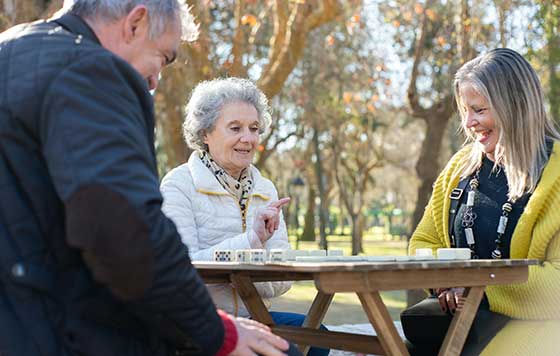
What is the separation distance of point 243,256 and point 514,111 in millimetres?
1557

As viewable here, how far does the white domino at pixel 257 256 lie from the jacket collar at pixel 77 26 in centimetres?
106

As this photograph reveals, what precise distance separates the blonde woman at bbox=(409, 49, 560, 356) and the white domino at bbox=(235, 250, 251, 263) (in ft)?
3.53

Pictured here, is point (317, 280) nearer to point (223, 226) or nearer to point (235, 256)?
point (235, 256)

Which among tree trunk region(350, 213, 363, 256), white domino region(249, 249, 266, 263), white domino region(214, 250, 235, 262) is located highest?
white domino region(249, 249, 266, 263)

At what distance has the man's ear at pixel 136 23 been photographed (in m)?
2.25

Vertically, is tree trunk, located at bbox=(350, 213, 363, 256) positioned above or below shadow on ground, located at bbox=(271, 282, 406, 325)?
below

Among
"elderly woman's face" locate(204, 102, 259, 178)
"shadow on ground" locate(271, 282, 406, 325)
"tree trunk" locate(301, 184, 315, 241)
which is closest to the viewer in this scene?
"elderly woman's face" locate(204, 102, 259, 178)

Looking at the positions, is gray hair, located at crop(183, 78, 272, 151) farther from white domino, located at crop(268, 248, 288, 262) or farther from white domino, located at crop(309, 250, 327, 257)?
white domino, located at crop(268, 248, 288, 262)

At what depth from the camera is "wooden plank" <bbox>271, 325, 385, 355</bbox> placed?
144 inches

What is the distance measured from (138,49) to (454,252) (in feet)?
4.70

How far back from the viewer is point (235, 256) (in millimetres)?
3221

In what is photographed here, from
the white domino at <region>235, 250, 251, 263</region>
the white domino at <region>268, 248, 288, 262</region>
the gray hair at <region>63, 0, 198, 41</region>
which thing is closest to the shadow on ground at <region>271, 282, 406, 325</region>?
the white domino at <region>235, 250, 251, 263</region>

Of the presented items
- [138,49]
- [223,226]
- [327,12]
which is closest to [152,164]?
[138,49]

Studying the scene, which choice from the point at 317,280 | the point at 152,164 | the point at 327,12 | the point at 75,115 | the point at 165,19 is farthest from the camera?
the point at 327,12
